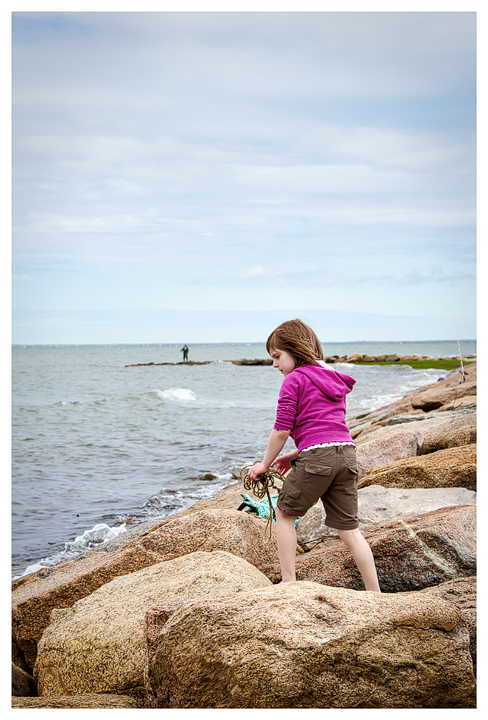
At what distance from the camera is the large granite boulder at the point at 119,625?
3146mm

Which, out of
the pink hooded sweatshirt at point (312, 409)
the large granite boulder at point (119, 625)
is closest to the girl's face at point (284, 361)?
the pink hooded sweatshirt at point (312, 409)

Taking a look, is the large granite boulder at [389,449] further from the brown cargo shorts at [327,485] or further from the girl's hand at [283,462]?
the brown cargo shorts at [327,485]

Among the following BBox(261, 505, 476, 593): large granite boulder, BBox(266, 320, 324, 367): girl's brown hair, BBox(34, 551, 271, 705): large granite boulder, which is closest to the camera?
BBox(34, 551, 271, 705): large granite boulder

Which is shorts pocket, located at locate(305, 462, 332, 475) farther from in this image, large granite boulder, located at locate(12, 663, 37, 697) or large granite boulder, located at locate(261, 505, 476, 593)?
large granite boulder, located at locate(12, 663, 37, 697)

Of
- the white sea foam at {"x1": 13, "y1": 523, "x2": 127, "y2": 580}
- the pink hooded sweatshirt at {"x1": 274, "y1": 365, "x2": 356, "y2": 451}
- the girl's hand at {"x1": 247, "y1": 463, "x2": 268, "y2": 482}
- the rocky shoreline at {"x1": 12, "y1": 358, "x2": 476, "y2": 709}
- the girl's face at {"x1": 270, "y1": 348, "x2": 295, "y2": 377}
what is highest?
the girl's face at {"x1": 270, "y1": 348, "x2": 295, "y2": 377}

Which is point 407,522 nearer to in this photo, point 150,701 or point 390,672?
point 390,672

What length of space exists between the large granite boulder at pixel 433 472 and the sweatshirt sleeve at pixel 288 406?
2.40 meters

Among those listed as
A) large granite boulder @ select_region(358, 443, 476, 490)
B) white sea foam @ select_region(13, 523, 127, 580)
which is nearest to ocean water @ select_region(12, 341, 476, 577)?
white sea foam @ select_region(13, 523, 127, 580)

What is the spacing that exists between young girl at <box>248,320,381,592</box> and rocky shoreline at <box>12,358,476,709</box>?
11.5 inches

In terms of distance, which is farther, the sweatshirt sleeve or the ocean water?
the ocean water

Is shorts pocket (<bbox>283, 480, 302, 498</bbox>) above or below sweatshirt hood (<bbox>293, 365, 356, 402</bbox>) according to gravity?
below

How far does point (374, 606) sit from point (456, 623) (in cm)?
36

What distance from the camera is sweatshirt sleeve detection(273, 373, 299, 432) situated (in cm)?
339

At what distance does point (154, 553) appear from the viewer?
433 centimetres
